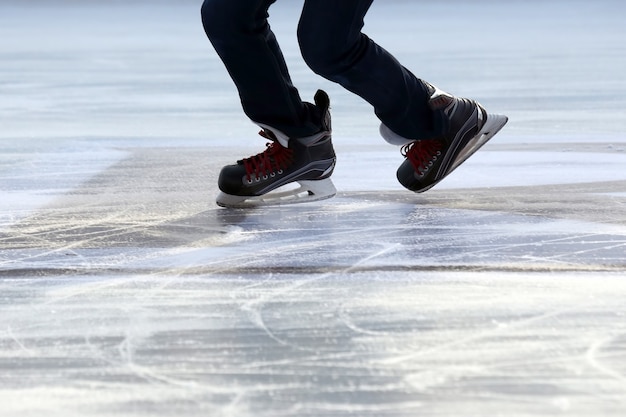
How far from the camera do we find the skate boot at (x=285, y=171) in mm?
2781

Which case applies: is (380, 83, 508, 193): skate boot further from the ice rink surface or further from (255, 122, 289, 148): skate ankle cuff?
(255, 122, 289, 148): skate ankle cuff

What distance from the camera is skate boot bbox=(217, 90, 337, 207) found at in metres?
2.78

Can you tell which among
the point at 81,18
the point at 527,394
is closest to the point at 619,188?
the point at 527,394

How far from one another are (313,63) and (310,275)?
73cm

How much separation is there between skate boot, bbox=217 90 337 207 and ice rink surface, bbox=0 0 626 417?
7 cm

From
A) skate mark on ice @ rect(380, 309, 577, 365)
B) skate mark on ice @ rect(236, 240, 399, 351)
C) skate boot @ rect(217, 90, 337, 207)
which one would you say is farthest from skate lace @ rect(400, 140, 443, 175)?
skate mark on ice @ rect(380, 309, 577, 365)

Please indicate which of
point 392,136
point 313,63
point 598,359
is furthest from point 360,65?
point 598,359

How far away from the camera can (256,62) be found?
2740 millimetres

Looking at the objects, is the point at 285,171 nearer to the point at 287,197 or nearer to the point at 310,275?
the point at 287,197

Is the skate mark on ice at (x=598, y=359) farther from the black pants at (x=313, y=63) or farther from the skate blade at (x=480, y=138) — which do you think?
the skate blade at (x=480, y=138)

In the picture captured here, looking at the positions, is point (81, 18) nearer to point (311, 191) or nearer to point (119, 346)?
point (311, 191)

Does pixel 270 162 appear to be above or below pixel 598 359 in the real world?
below

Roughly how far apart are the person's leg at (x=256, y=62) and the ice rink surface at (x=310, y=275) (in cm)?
21

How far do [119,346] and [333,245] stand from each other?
70 cm
